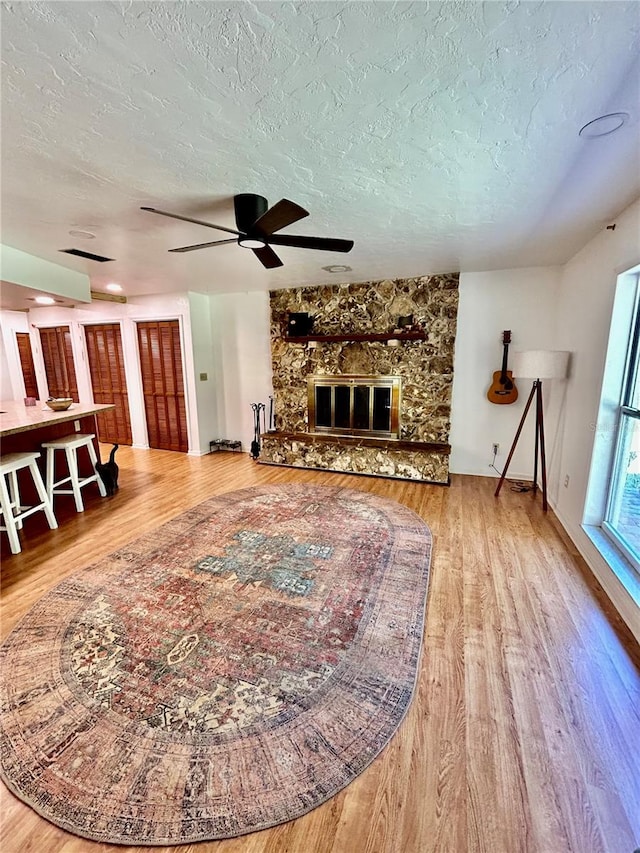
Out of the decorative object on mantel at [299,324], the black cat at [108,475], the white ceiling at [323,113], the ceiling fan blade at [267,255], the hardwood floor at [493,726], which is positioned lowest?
the hardwood floor at [493,726]

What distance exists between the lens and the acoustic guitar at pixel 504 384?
423cm

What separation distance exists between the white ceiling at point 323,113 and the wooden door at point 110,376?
10.8ft

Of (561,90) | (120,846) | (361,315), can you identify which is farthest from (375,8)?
(361,315)

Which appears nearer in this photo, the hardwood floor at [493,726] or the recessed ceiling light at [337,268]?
the hardwood floor at [493,726]

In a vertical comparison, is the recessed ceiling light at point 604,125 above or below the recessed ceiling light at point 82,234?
below

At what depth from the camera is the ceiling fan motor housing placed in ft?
7.29

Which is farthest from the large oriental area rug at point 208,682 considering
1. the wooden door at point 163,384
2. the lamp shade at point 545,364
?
the wooden door at point 163,384

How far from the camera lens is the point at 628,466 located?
2.61 meters

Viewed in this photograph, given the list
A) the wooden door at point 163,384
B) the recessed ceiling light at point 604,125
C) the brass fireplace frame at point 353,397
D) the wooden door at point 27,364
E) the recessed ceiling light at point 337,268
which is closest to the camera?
the recessed ceiling light at point 604,125

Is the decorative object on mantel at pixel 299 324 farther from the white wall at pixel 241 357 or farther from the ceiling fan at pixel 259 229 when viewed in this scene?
the ceiling fan at pixel 259 229

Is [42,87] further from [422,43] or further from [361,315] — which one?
[361,315]

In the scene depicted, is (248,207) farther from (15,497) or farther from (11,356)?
(11,356)

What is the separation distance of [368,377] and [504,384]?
1.66 m

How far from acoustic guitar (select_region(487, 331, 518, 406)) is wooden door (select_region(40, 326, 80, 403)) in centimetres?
684
